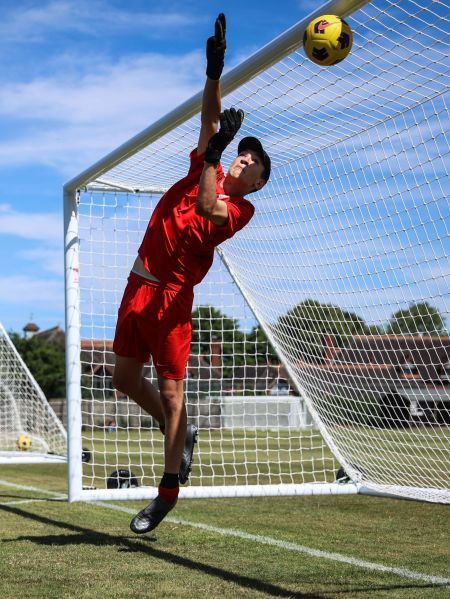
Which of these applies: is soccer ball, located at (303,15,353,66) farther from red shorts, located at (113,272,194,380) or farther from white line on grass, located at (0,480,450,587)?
white line on grass, located at (0,480,450,587)

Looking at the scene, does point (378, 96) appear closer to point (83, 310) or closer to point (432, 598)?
point (432, 598)

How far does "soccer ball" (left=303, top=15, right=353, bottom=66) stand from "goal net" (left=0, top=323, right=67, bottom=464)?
33.4ft

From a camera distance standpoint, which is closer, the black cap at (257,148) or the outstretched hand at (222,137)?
the outstretched hand at (222,137)

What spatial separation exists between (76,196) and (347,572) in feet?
17.1

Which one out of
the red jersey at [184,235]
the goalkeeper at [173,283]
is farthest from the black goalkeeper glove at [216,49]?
the red jersey at [184,235]

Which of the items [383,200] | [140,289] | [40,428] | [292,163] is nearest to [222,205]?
[140,289]

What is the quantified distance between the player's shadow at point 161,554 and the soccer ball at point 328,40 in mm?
2433

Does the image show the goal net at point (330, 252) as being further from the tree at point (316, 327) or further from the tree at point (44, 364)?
the tree at point (44, 364)

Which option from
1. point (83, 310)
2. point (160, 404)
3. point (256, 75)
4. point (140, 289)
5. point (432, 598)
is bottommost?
point (432, 598)

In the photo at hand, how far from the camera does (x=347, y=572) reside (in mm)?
4367

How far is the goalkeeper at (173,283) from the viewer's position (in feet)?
15.6

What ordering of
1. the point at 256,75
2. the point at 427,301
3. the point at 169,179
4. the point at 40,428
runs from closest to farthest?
1. the point at 256,75
2. the point at 427,301
3. the point at 169,179
4. the point at 40,428

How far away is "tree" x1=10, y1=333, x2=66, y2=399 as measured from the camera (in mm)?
49131

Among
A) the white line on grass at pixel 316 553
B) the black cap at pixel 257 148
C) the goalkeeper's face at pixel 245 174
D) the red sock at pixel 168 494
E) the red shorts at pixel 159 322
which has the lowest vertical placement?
the white line on grass at pixel 316 553
